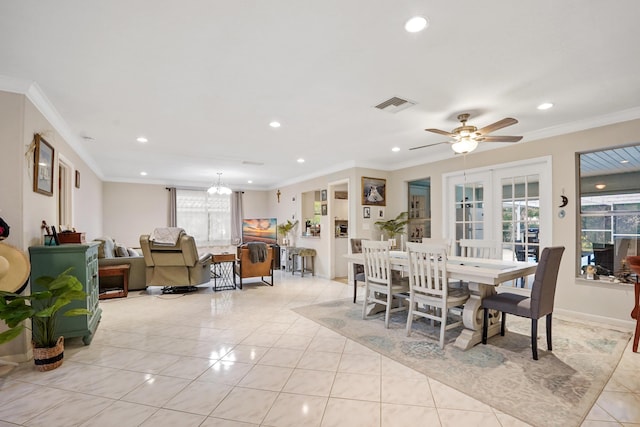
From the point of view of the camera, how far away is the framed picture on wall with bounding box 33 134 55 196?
2.92 m

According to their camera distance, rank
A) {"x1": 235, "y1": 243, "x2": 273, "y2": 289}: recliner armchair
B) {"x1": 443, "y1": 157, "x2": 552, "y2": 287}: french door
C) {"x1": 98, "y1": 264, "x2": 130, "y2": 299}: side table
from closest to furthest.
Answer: {"x1": 443, "y1": 157, "x2": 552, "y2": 287}: french door < {"x1": 98, "y1": 264, "x2": 130, "y2": 299}: side table < {"x1": 235, "y1": 243, "x2": 273, "y2": 289}: recliner armchair

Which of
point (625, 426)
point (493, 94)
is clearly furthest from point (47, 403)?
point (493, 94)

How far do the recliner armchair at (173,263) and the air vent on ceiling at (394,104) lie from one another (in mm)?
3805

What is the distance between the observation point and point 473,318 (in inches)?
119

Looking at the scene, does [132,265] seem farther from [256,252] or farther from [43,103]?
[43,103]

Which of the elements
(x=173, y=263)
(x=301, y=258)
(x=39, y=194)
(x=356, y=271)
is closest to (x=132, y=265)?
(x=173, y=263)

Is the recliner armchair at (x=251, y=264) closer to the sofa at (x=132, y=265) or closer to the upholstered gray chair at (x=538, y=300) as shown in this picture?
the sofa at (x=132, y=265)

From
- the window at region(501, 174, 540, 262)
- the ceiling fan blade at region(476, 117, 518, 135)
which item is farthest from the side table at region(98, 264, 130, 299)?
the window at region(501, 174, 540, 262)

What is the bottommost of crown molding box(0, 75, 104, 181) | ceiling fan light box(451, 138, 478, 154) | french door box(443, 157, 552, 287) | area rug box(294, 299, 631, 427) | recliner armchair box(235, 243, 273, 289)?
area rug box(294, 299, 631, 427)

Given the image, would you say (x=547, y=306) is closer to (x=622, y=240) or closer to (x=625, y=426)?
(x=625, y=426)

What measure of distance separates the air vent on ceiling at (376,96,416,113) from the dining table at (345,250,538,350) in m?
1.74

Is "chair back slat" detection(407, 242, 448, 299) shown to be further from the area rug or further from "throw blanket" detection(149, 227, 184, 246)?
"throw blanket" detection(149, 227, 184, 246)

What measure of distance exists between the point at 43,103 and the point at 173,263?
117 inches

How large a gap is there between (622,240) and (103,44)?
5.64 meters
